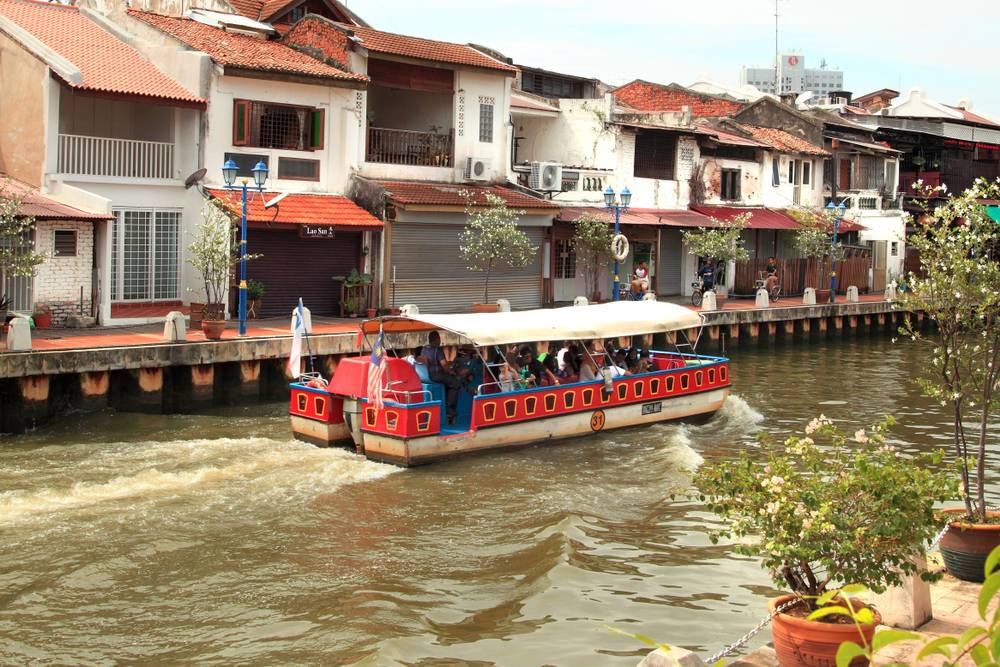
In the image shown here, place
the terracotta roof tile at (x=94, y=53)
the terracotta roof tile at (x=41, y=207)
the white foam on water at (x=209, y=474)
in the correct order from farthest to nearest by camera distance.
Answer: the terracotta roof tile at (x=94, y=53)
the terracotta roof tile at (x=41, y=207)
the white foam on water at (x=209, y=474)

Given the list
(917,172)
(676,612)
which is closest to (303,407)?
(676,612)

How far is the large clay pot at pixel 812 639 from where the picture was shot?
25.8ft

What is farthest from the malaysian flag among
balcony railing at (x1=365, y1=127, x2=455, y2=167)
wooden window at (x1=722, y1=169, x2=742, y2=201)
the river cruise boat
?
wooden window at (x1=722, y1=169, x2=742, y2=201)

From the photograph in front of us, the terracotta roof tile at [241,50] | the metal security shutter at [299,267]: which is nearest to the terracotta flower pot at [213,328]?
the metal security shutter at [299,267]

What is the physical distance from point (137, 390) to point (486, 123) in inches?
614

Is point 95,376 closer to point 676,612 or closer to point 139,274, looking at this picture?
point 139,274

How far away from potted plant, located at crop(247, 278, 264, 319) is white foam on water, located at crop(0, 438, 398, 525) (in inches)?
340

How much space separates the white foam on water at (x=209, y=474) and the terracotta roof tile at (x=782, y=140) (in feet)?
103

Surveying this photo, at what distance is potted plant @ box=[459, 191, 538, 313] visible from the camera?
31.1m

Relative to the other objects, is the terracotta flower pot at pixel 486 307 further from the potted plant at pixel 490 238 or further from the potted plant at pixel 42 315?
the potted plant at pixel 42 315

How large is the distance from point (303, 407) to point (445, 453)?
259 cm

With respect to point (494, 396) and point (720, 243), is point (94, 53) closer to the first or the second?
point (494, 396)

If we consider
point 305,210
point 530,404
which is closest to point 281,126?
point 305,210

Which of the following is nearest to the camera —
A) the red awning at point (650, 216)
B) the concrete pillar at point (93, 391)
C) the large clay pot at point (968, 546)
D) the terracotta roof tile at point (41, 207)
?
the large clay pot at point (968, 546)
